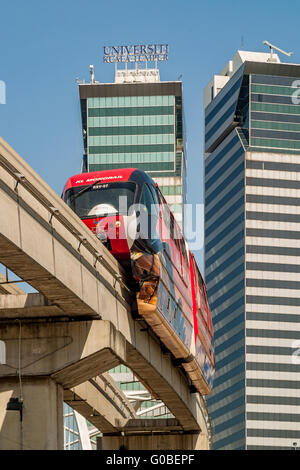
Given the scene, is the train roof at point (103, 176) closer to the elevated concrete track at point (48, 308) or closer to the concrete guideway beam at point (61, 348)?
the elevated concrete track at point (48, 308)

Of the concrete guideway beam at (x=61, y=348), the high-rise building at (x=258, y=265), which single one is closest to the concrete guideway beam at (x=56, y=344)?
the concrete guideway beam at (x=61, y=348)

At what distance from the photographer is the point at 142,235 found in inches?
1320

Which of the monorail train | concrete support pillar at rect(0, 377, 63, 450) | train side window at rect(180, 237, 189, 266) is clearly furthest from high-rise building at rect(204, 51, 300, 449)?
concrete support pillar at rect(0, 377, 63, 450)

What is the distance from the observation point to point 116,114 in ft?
623

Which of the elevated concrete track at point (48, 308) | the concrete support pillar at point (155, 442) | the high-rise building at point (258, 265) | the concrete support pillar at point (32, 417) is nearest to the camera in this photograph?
the elevated concrete track at point (48, 308)

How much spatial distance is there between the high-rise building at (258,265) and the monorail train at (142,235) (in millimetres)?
141390

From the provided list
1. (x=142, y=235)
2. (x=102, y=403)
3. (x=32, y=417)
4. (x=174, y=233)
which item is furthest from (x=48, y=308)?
(x=102, y=403)

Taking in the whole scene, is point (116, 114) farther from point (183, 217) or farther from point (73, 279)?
point (73, 279)

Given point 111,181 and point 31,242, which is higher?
point 111,181

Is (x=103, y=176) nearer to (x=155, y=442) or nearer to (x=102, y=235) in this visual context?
(x=102, y=235)

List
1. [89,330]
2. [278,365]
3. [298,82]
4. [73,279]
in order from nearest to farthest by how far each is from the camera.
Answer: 1. [73,279]
2. [89,330]
3. [278,365]
4. [298,82]

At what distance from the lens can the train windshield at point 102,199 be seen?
113 ft
